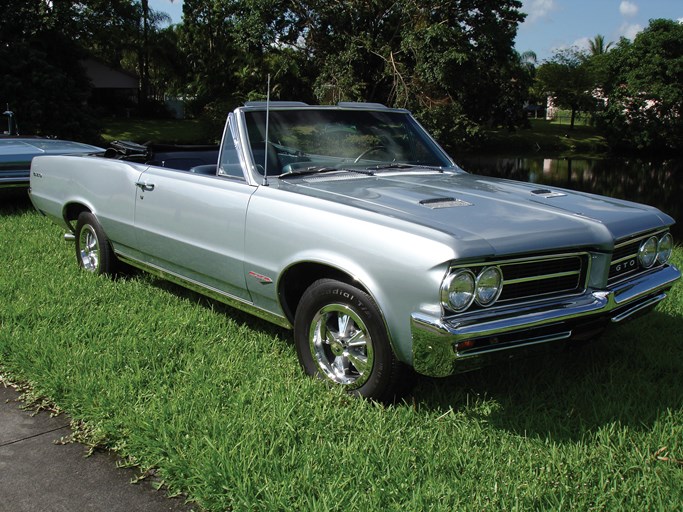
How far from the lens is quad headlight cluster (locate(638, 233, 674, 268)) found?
150 inches

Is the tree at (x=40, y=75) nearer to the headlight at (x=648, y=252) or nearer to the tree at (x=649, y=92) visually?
the headlight at (x=648, y=252)

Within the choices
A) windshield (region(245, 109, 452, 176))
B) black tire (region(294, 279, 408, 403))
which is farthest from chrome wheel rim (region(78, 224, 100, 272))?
black tire (region(294, 279, 408, 403))

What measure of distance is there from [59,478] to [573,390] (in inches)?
100

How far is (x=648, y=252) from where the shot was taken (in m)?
3.88

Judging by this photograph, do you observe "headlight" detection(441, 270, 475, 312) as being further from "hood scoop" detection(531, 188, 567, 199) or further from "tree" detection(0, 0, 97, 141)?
"tree" detection(0, 0, 97, 141)

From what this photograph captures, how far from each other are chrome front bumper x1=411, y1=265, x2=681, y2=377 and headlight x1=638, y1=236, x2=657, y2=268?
443mm

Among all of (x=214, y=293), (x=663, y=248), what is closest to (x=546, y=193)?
(x=663, y=248)

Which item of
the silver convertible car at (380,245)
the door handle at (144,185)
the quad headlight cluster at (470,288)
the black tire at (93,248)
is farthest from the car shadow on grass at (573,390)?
the black tire at (93,248)

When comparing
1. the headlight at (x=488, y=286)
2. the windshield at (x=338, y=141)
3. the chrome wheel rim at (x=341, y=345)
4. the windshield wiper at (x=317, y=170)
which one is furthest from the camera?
the windshield at (x=338, y=141)

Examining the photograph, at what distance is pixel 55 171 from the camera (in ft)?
20.0

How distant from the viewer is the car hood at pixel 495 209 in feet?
10.4

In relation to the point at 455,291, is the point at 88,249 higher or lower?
lower

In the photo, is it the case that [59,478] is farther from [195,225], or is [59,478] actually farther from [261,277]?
[195,225]

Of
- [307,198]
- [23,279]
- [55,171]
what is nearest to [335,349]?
[307,198]
